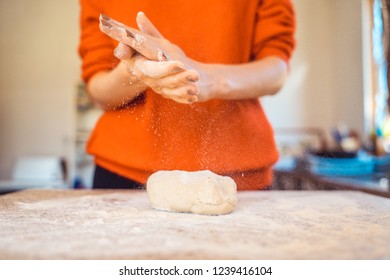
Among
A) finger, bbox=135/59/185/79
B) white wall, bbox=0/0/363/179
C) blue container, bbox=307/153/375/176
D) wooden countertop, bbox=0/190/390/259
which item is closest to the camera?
wooden countertop, bbox=0/190/390/259

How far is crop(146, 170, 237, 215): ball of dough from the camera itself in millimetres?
557

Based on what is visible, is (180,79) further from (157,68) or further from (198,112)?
(198,112)

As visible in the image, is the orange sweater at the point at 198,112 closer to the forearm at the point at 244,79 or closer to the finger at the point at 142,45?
the forearm at the point at 244,79

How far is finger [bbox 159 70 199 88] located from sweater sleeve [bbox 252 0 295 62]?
0.33 m

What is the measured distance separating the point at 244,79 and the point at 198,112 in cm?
12

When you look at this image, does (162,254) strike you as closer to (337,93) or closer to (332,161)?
(332,161)

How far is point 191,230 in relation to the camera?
0.46 meters

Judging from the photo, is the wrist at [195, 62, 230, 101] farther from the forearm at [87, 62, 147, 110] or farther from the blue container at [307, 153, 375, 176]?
the blue container at [307, 153, 375, 176]

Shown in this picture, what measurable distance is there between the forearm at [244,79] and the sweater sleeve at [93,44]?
0.24 m

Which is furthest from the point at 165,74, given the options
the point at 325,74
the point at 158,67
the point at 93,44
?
the point at 325,74

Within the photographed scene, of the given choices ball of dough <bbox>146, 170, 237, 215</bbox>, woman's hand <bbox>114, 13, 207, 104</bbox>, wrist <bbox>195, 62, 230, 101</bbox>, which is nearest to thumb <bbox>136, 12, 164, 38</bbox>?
woman's hand <bbox>114, 13, 207, 104</bbox>

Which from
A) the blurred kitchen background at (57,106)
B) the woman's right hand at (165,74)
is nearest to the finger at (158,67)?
the woman's right hand at (165,74)

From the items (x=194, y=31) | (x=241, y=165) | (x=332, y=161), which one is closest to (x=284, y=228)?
(x=241, y=165)
